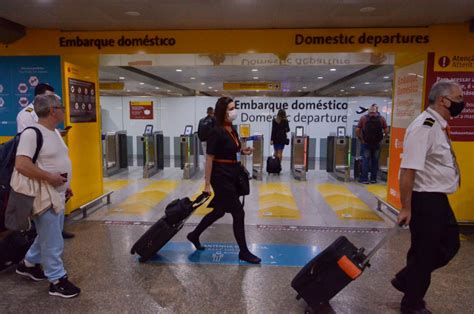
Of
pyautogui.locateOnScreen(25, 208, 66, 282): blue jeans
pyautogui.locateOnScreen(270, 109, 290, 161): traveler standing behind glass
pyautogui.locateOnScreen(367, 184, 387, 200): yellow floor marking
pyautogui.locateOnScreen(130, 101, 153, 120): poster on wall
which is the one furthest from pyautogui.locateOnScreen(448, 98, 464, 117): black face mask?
pyautogui.locateOnScreen(130, 101, 153, 120): poster on wall

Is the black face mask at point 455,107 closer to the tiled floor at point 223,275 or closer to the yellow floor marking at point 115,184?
the tiled floor at point 223,275

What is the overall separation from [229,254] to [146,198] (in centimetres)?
282

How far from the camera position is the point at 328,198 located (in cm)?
609

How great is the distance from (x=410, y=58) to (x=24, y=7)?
15.2 feet

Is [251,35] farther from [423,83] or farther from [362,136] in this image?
[362,136]

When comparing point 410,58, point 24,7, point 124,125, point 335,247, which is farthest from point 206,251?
point 124,125

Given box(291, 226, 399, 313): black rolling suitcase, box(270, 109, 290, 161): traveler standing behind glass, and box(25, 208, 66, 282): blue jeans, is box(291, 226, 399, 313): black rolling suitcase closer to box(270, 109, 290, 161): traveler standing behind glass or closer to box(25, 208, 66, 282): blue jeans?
box(25, 208, 66, 282): blue jeans

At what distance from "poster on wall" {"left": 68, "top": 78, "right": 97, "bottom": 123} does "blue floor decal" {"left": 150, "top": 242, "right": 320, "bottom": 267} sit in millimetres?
2270

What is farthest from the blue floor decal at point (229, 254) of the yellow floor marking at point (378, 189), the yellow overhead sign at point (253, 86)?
the yellow overhead sign at point (253, 86)

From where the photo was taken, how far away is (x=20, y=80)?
4664mm

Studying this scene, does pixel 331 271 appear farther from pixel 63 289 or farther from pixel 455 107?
pixel 63 289

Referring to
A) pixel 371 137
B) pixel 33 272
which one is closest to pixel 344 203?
pixel 371 137

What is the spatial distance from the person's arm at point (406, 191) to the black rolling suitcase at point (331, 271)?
11cm

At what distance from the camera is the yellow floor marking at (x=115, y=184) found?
6.84 m
